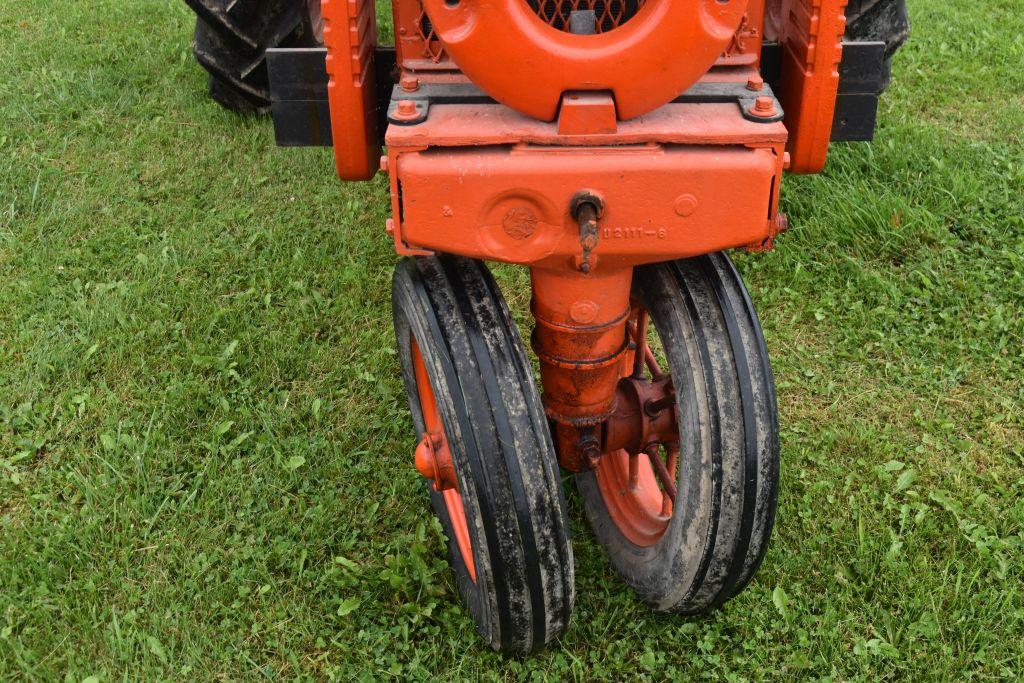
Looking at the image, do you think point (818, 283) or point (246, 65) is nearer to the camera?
point (818, 283)

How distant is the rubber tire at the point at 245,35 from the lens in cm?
368

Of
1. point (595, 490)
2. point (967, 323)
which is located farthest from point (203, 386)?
point (967, 323)

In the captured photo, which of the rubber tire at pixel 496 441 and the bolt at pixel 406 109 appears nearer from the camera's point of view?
the bolt at pixel 406 109

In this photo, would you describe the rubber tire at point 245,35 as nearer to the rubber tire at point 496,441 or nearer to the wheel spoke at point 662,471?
the rubber tire at point 496,441

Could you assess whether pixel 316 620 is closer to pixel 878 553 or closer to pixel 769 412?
pixel 769 412

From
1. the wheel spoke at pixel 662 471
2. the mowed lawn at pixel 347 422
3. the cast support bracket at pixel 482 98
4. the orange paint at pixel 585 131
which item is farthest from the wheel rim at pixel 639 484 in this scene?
the cast support bracket at pixel 482 98

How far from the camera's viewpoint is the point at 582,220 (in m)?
1.76

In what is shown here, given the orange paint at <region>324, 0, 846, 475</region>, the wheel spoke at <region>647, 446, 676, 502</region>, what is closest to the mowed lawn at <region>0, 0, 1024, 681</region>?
the wheel spoke at <region>647, 446, 676, 502</region>

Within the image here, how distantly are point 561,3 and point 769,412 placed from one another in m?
0.90

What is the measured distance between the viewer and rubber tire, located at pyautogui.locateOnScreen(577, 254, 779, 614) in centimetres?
204

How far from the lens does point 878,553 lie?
2.59 meters

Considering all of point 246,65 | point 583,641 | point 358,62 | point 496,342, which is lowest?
point 583,641

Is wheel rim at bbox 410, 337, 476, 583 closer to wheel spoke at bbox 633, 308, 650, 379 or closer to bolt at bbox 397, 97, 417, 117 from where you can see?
wheel spoke at bbox 633, 308, 650, 379

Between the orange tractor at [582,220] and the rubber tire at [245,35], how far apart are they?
174 centimetres
